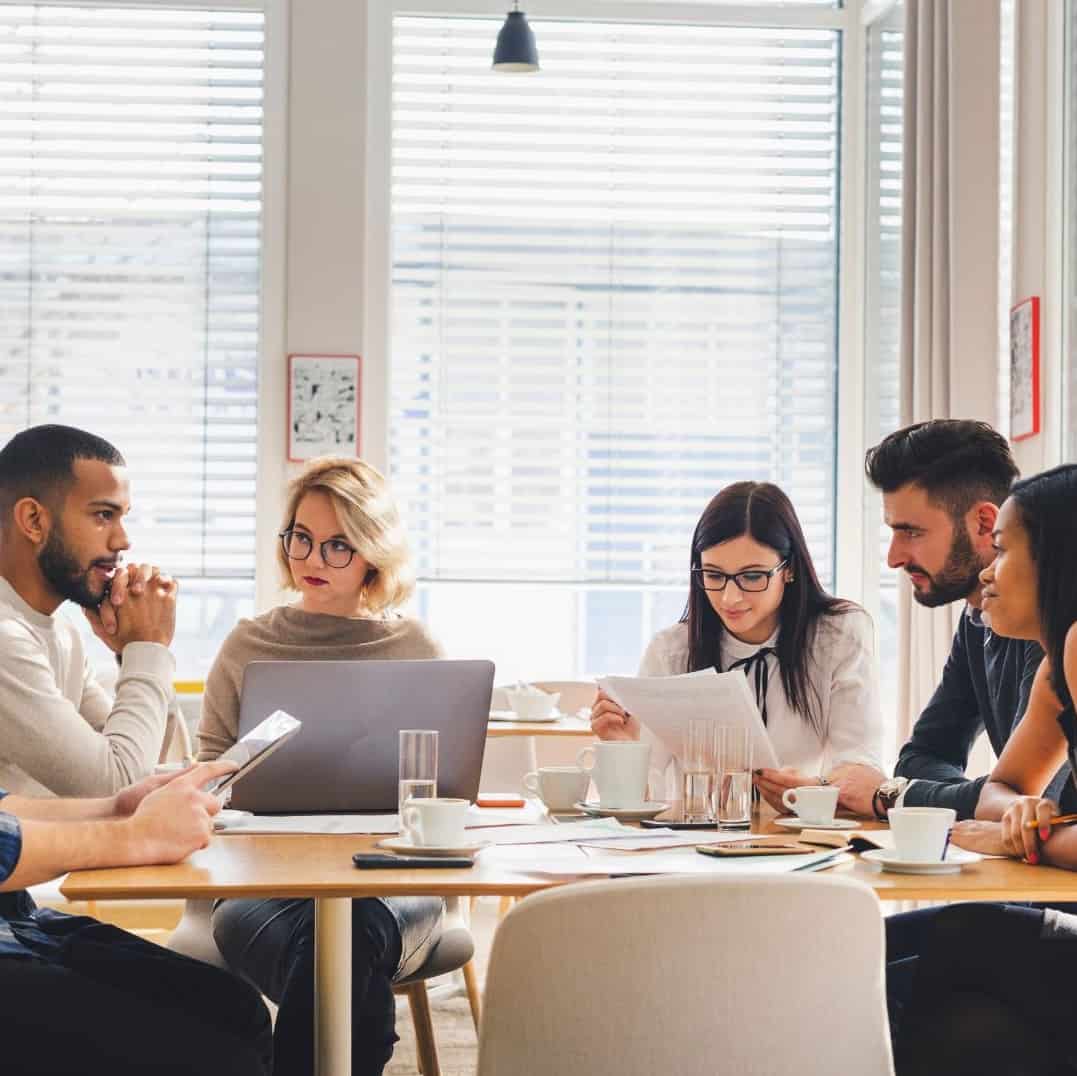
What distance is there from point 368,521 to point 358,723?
2.25 feet

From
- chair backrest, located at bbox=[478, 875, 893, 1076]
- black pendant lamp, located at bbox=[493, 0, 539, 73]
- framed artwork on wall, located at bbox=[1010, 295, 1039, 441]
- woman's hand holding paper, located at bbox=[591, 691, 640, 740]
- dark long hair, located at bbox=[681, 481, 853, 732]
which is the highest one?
black pendant lamp, located at bbox=[493, 0, 539, 73]

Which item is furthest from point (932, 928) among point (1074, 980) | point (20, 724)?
point (20, 724)

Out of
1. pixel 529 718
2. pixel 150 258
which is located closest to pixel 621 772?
pixel 529 718

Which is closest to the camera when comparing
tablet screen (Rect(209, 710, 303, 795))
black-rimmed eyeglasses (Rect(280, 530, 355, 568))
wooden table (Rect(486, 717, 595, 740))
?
tablet screen (Rect(209, 710, 303, 795))

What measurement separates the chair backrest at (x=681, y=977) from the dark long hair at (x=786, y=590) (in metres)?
1.22

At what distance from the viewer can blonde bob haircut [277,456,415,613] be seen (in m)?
2.58

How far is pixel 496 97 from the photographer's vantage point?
552 centimetres

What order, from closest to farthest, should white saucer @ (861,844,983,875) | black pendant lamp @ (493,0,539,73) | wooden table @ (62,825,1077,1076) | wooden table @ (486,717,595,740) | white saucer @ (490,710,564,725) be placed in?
wooden table @ (62,825,1077,1076), white saucer @ (861,844,983,875), wooden table @ (486,717,595,740), white saucer @ (490,710,564,725), black pendant lamp @ (493,0,539,73)

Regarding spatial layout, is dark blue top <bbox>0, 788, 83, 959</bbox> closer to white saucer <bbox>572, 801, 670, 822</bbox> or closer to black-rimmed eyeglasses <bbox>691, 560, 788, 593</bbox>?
white saucer <bbox>572, 801, 670, 822</bbox>

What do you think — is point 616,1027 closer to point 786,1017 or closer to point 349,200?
point 786,1017

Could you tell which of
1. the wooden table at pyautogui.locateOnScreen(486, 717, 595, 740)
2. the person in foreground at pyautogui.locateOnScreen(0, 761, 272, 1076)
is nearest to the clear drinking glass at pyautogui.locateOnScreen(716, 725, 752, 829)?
the person in foreground at pyautogui.locateOnScreen(0, 761, 272, 1076)

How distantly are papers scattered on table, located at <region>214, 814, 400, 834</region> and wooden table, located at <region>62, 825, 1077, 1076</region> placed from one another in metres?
0.04

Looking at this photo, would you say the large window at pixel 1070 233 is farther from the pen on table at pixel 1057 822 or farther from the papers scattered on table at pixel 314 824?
the papers scattered on table at pixel 314 824

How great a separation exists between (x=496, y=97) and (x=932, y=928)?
4291 mm
